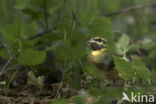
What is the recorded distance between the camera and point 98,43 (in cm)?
318

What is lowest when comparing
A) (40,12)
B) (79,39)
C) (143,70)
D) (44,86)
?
(44,86)

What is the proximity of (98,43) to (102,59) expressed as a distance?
8.1 inches

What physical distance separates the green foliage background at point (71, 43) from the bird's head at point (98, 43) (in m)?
0.13

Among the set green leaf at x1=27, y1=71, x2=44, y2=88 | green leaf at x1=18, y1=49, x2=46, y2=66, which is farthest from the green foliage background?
green leaf at x1=27, y1=71, x2=44, y2=88

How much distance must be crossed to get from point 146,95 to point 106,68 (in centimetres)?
89

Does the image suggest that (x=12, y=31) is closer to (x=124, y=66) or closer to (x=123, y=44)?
(x=123, y=44)

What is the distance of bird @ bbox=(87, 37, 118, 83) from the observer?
2918mm

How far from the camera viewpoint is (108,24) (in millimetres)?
2895

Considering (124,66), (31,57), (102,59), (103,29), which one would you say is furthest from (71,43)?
(102,59)

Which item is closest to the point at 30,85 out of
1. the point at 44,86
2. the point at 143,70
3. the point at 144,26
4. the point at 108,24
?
the point at 44,86

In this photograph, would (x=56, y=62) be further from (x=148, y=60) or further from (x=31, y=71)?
(x=148, y=60)

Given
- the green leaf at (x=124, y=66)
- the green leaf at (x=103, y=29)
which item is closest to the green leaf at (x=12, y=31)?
the green leaf at (x=103, y=29)

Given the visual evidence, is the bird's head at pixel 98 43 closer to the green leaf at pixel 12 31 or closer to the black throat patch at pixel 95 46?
the black throat patch at pixel 95 46

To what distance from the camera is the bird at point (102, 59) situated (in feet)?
9.57
